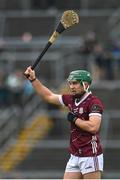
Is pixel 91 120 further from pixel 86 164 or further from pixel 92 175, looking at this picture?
pixel 92 175

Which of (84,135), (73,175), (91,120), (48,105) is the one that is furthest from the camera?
(48,105)

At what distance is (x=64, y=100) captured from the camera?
380 inches

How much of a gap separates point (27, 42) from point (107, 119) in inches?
178

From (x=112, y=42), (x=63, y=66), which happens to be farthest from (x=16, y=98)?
(x=112, y=42)

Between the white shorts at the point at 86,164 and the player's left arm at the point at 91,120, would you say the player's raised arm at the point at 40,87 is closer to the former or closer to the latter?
the player's left arm at the point at 91,120

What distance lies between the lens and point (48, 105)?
58.1 feet

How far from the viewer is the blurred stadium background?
16.7 meters

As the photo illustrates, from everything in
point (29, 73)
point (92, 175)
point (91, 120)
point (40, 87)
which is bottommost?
point (92, 175)

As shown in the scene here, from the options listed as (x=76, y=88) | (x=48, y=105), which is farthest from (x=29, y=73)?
(x=48, y=105)

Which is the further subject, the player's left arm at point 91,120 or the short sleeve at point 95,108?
the short sleeve at point 95,108

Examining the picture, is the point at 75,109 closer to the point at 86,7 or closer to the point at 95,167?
the point at 95,167

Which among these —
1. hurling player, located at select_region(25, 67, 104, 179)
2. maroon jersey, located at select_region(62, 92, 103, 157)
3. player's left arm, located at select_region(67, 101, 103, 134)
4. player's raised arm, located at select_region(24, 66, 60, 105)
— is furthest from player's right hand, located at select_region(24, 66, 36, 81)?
player's left arm, located at select_region(67, 101, 103, 134)

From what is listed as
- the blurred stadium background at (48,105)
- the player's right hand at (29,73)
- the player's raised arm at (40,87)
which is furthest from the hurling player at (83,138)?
the blurred stadium background at (48,105)

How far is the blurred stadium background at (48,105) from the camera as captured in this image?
16734 millimetres
